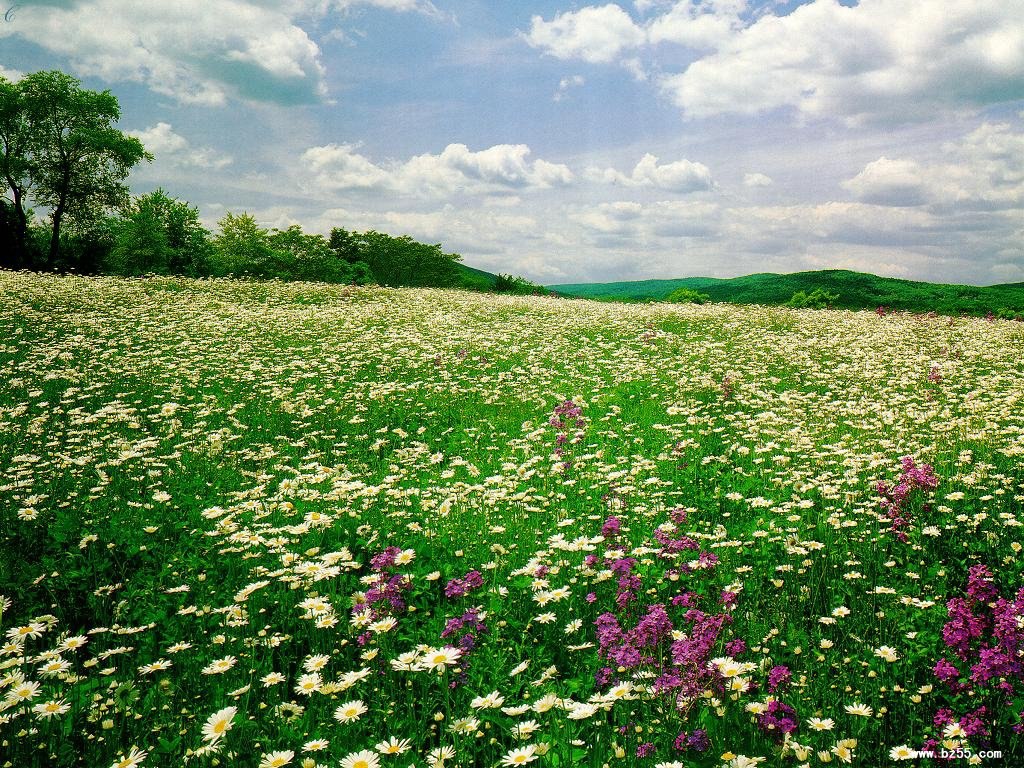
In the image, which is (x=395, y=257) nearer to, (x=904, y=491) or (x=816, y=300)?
(x=816, y=300)

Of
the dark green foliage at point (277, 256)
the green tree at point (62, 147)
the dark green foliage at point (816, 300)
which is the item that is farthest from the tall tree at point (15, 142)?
the dark green foliage at point (816, 300)

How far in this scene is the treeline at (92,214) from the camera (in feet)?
139

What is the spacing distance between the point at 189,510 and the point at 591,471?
4.57 metres

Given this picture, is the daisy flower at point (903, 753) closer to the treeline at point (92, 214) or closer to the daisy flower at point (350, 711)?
the daisy flower at point (350, 711)

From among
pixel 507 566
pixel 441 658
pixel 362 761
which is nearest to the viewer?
pixel 362 761

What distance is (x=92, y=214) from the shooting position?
47125mm

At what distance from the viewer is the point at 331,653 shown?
14.2 feet

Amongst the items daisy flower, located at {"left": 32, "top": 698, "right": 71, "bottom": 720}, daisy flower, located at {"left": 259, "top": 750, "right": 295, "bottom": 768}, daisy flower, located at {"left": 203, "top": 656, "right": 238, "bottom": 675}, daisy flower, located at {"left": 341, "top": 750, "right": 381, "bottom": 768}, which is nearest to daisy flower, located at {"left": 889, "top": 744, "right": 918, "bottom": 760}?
daisy flower, located at {"left": 341, "top": 750, "right": 381, "bottom": 768}

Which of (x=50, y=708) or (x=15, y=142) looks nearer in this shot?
(x=50, y=708)

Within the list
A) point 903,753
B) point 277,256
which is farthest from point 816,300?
point 277,256

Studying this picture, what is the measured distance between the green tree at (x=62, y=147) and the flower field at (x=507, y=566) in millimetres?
41552

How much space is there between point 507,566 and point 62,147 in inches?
2124

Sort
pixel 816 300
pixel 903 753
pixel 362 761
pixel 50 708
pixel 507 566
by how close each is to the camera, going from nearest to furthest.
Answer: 1. pixel 903 753
2. pixel 362 761
3. pixel 50 708
4. pixel 507 566
5. pixel 816 300

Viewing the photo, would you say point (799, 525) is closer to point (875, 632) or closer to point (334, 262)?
point (875, 632)
